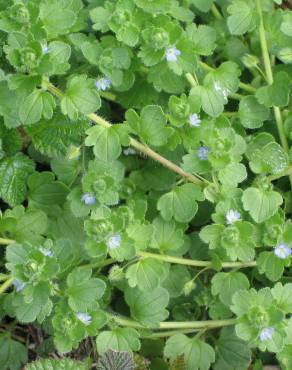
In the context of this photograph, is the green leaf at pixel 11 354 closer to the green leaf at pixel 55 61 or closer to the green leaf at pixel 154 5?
the green leaf at pixel 55 61

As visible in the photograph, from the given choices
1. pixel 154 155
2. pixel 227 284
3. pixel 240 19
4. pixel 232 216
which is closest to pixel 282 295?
pixel 227 284

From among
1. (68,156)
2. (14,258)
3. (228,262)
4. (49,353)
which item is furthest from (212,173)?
(49,353)

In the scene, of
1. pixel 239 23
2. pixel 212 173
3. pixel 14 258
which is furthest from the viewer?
pixel 239 23

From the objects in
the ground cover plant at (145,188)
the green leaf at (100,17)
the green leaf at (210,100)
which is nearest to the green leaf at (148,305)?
the ground cover plant at (145,188)

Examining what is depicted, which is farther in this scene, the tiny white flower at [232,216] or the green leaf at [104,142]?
the tiny white flower at [232,216]

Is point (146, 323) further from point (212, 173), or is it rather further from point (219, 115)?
point (219, 115)

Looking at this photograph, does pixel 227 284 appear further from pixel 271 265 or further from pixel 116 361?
pixel 116 361
